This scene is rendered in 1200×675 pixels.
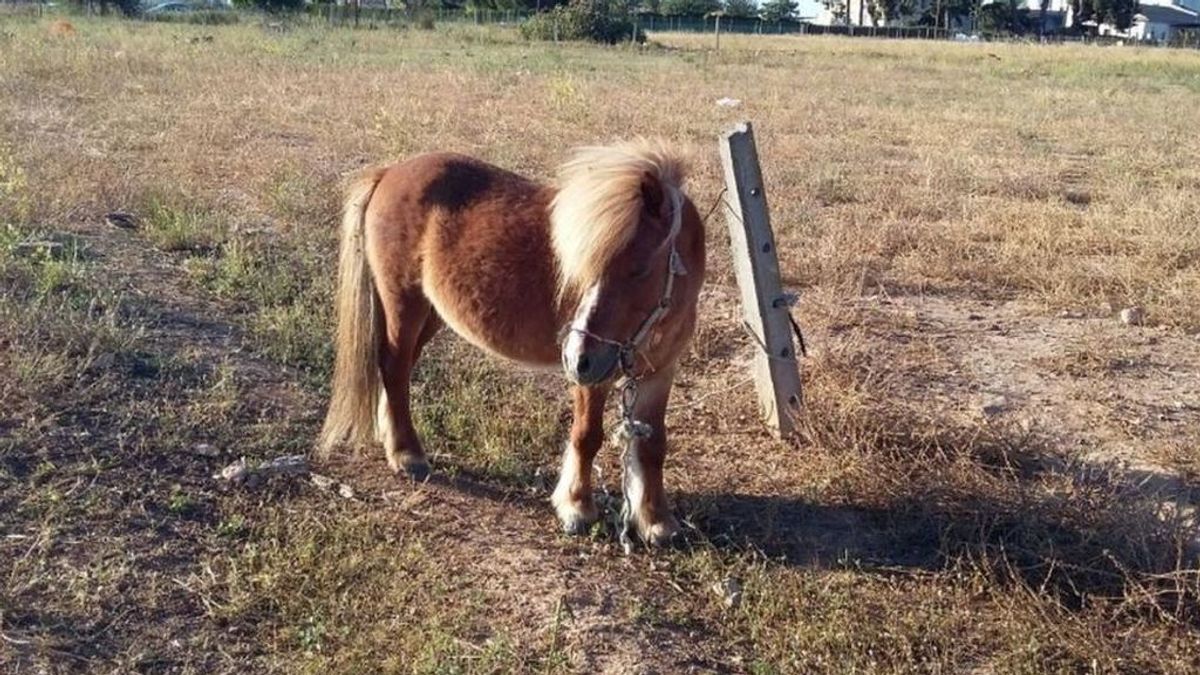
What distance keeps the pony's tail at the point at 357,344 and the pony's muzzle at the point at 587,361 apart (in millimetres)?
1279

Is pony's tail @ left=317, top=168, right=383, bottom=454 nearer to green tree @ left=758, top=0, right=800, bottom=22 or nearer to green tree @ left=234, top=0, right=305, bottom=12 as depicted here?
green tree @ left=234, top=0, right=305, bottom=12

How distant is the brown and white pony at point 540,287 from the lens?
317 centimetres

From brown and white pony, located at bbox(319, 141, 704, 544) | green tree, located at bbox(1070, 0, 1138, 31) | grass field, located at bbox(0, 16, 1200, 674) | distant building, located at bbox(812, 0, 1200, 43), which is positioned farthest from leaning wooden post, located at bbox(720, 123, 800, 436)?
green tree, located at bbox(1070, 0, 1138, 31)

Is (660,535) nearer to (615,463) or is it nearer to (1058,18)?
(615,463)

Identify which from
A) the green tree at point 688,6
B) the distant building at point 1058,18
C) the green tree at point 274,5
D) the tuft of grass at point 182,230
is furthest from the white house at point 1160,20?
the tuft of grass at point 182,230

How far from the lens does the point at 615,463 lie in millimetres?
4258

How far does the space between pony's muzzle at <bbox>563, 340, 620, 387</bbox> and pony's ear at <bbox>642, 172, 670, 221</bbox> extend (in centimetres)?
44

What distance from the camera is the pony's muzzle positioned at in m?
3.08

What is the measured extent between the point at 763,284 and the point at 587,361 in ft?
4.79

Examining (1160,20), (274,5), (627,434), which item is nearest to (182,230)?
(627,434)

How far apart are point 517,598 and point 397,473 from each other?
3.24 ft

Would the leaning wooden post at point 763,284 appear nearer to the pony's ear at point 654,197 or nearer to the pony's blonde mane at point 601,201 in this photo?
the pony's blonde mane at point 601,201

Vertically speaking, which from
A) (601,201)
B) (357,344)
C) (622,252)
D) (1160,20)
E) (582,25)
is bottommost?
(357,344)

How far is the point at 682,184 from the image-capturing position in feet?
11.2
